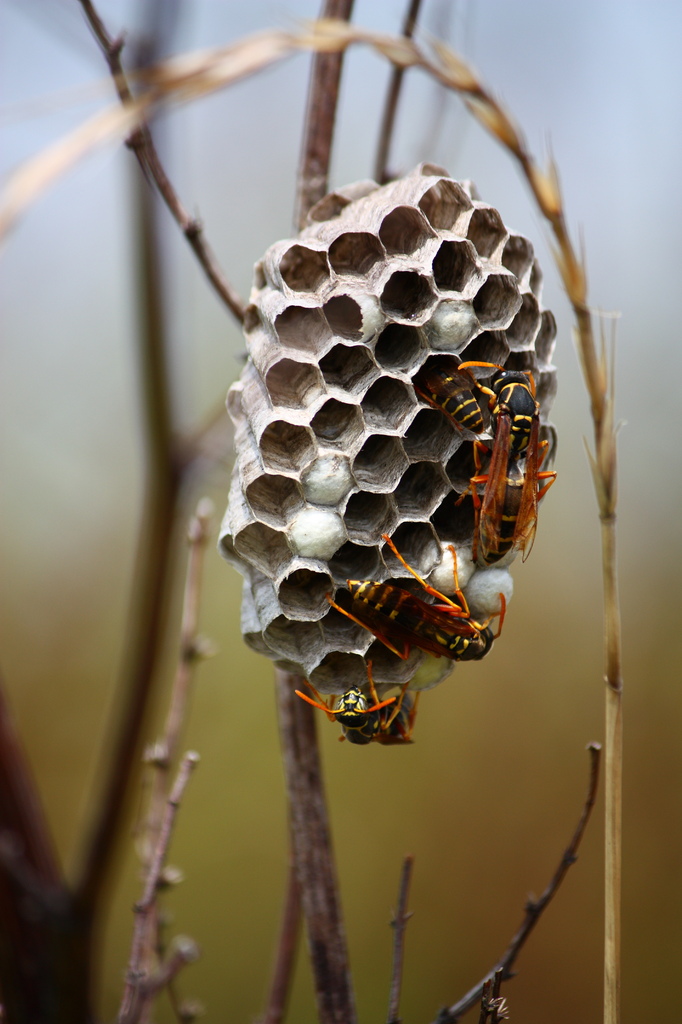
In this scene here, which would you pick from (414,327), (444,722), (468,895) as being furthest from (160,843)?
(468,895)

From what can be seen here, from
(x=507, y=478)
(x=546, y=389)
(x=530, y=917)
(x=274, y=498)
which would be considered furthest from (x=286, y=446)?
(x=530, y=917)

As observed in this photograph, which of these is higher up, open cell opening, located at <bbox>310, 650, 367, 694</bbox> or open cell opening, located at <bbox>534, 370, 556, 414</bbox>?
open cell opening, located at <bbox>534, 370, 556, 414</bbox>

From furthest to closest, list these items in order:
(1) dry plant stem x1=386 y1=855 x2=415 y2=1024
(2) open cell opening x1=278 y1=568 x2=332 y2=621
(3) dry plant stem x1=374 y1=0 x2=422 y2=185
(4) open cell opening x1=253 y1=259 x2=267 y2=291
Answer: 1. (3) dry plant stem x1=374 y1=0 x2=422 y2=185
2. (4) open cell opening x1=253 y1=259 x2=267 y2=291
3. (2) open cell opening x1=278 y1=568 x2=332 y2=621
4. (1) dry plant stem x1=386 y1=855 x2=415 y2=1024

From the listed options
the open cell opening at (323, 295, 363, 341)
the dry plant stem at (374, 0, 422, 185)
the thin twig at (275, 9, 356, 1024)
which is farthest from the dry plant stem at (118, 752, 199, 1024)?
the dry plant stem at (374, 0, 422, 185)

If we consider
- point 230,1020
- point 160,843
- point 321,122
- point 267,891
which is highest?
point 321,122

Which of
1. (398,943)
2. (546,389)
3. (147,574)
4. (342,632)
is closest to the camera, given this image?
(398,943)

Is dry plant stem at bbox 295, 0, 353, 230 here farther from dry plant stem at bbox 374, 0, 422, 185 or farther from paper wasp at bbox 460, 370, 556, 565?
paper wasp at bbox 460, 370, 556, 565

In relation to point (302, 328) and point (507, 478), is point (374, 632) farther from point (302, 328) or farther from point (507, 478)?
point (302, 328)

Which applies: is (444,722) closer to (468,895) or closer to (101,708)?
(468,895)
